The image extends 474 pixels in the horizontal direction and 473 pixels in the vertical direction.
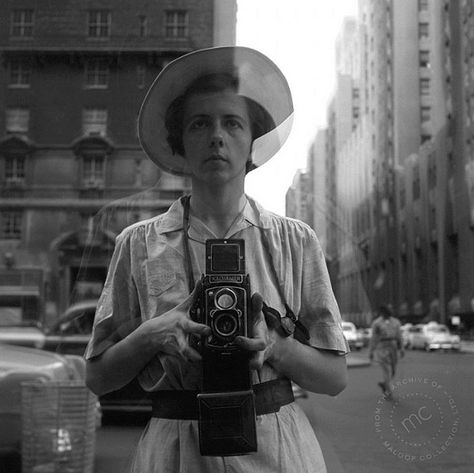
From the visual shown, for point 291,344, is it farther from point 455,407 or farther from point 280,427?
point 455,407

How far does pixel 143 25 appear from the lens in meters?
2.06

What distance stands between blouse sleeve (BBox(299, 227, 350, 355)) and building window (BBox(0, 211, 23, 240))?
1.28m

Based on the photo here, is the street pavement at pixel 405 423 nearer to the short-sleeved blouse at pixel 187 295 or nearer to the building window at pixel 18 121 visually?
the short-sleeved blouse at pixel 187 295

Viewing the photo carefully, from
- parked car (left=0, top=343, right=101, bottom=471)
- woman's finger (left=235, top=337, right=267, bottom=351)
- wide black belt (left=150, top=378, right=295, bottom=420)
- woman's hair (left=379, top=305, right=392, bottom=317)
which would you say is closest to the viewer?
woman's finger (left=235, top=337, right=267, bottom=351)

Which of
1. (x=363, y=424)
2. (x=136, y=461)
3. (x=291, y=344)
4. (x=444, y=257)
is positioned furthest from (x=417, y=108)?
(x=136, y=461)

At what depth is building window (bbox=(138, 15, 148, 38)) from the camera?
2.04 meters

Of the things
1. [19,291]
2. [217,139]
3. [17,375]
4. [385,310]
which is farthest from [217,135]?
[17,375]

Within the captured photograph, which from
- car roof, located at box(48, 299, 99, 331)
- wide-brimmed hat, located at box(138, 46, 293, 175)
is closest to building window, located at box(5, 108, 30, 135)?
car roof, located at box(48, 299, 99, 331)

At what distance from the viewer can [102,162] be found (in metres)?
2.08

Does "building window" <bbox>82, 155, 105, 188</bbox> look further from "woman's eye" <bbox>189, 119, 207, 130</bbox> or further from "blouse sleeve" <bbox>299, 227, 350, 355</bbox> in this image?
"blouse sleeve" <bbox>299, 227, 350, 355</bbox>

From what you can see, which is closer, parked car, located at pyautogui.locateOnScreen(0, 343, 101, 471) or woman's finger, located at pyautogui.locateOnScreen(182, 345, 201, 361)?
woman's finger, located at pyautogui.locateOnScreen(182, 345, 201, 361)

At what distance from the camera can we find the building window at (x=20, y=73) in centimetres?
216

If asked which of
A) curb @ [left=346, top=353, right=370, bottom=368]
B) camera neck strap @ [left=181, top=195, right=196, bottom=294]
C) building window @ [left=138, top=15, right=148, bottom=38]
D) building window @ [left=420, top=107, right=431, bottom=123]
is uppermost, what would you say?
building window @ [left=138, top=15, right=148, bottom=38]

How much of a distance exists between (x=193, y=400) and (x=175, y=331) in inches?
4.9
